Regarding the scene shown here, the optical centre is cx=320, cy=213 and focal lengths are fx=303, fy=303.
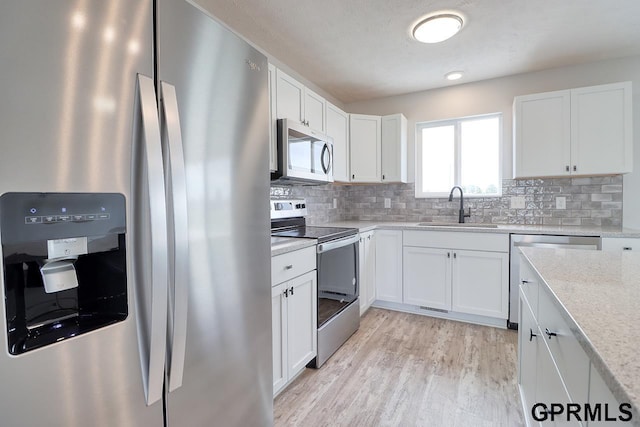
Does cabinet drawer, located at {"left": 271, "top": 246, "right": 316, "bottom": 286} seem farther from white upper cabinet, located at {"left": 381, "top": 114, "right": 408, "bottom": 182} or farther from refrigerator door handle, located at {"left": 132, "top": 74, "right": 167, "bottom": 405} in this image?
white upper cabinet, located at {"left": 381, "top": 114, "right": 408, "bottom": 182}

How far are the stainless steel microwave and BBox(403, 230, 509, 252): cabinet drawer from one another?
3.45 feet

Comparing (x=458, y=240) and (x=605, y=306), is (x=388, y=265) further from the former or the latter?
(x=605, y=306)

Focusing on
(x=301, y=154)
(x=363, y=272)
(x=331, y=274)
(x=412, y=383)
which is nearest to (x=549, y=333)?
(x=412, y=383)

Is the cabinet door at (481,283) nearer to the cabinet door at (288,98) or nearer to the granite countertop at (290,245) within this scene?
the granite countertop at (290,245)

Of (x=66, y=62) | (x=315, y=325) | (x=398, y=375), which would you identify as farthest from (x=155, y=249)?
(x=398, y=375)

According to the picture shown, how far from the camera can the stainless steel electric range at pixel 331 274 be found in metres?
2.12

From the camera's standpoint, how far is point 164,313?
813 millimetres

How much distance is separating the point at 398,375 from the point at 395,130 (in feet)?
8.02

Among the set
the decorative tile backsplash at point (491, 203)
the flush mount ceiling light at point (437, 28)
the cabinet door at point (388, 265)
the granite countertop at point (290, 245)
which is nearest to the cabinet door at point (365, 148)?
the decorative tile backsplash at point (491, 203)

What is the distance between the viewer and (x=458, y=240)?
2799mm

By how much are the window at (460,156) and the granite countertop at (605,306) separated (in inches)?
80.7

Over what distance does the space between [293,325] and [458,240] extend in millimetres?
1806

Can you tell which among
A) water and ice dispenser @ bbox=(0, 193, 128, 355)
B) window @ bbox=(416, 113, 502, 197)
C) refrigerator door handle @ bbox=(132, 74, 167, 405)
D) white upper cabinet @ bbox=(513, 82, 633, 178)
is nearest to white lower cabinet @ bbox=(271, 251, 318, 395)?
refrigerator door handle @ bbox=(132, 74, 167, 405)

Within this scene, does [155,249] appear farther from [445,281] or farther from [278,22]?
[445,281]
